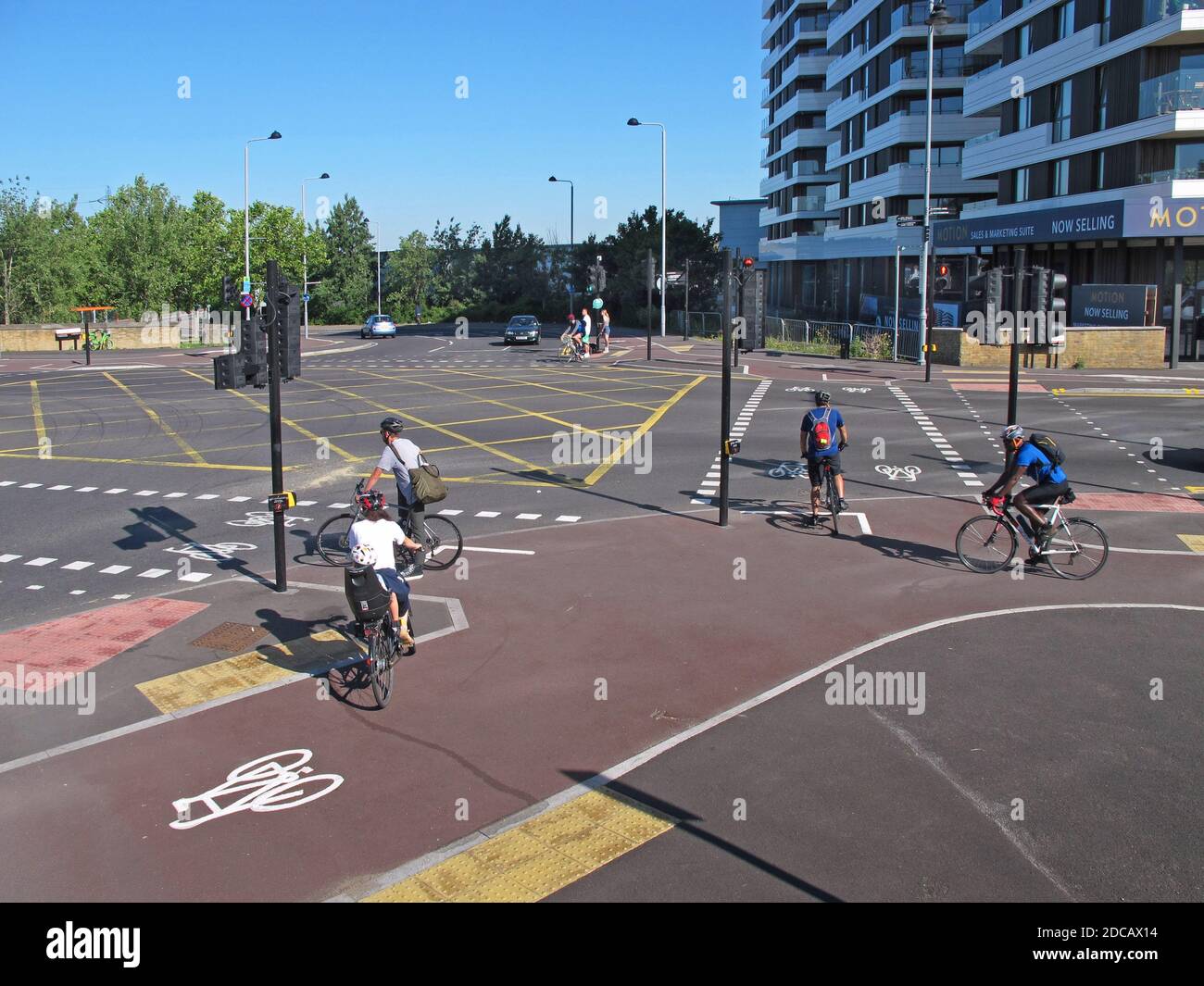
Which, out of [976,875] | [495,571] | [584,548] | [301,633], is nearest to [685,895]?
[976,875]

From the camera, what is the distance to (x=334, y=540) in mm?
14805

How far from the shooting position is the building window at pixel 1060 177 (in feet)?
150

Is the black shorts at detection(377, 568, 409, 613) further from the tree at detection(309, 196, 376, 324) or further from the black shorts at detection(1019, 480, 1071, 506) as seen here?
the tree at detection(309, 196, 376, 324)

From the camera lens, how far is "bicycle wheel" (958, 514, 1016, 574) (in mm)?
13844

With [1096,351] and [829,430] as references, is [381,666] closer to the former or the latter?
[829,430]

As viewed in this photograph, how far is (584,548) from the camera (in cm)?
1498

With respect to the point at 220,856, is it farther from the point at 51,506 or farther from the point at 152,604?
the point at 51,506

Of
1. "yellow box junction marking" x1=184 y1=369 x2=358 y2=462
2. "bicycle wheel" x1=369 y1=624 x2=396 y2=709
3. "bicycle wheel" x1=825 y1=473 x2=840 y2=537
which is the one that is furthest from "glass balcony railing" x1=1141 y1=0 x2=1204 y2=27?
"bicycle wheel" x1=369 y1=624 x2=396 y2=709

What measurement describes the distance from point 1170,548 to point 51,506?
16.7 m

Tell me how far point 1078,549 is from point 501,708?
7.85 m

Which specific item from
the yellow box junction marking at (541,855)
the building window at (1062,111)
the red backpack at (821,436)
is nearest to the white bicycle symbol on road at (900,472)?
the red backpack at (821,436)

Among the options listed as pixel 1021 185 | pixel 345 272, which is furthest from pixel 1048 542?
pixel 345 272

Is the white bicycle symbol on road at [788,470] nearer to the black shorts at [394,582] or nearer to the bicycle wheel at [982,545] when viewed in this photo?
the bicycle wheel at [982,545]
